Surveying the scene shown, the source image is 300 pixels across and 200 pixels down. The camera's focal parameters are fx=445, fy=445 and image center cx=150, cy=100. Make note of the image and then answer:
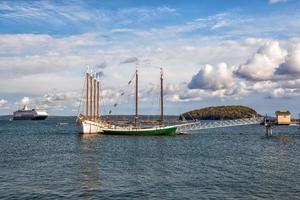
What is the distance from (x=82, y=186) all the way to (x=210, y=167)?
19856 mm

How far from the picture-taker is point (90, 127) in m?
127

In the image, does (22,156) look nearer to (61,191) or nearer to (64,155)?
(64,155)

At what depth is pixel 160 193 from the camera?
40750 mm

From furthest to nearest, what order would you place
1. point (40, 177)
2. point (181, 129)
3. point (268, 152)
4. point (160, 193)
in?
1. point (181, 129)
2. point (268, 152)
3. point (40, 177)
4. point (160, 193)

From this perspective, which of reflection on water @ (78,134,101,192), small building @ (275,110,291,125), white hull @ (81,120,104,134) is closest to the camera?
reflection on water @ (78,134,101,192)

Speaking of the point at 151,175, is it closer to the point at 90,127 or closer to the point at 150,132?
the point at 150,132

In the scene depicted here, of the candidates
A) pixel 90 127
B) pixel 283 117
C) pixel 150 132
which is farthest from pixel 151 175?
pixel 283 117

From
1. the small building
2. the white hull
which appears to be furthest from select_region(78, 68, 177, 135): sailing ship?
the small building

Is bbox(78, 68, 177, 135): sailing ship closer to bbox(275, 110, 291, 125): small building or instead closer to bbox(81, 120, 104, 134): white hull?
bbox(81, 120, 104, 134): white hull

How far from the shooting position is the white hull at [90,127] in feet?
415

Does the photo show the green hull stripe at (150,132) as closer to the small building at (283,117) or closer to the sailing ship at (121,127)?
the sailing ship at (121,127)

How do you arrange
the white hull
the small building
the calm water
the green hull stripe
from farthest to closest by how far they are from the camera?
1. the small building
2. the white hull
3. the green hull stripe
4. the calm water

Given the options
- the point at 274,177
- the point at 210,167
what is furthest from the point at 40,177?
the point at 274,177

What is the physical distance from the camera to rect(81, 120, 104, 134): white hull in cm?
12650
